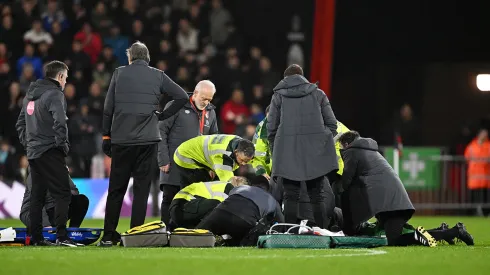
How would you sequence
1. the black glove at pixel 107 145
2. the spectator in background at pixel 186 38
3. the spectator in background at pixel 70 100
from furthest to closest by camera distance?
the spectator in background at pixel 186 38, the spectator in background at pixel 70 100, the black glove at pixel 107 145

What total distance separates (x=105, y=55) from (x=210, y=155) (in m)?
9.96

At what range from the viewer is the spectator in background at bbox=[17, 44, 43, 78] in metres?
20.3

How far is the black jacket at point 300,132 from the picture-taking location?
36.8 feet

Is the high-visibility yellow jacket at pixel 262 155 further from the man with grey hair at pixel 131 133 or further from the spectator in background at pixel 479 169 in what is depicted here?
the spectator in background at pixel 479 169

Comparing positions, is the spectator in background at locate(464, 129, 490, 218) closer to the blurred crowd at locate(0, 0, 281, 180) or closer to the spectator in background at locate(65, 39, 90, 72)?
the blurred crowd at locate(0, 0, 281, 180)

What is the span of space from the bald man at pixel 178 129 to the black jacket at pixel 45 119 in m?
1.69

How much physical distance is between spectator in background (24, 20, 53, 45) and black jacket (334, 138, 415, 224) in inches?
422

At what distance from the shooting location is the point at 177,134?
12578 mm

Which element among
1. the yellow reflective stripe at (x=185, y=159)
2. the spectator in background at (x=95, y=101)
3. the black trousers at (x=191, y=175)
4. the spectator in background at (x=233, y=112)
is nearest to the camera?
the yellow reflective stripe at (x=185, y=159)

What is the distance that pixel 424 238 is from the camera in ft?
36.1

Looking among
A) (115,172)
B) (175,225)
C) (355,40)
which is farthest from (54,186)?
(355,40)

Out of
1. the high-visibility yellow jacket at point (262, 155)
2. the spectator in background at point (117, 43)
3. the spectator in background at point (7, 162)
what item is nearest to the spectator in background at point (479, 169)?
the spectator in background at point (117, 43)

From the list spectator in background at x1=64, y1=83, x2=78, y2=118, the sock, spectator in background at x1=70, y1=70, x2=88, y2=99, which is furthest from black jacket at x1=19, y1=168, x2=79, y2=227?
spectator in background at x1=70, y1=70, x2=88, y2=99

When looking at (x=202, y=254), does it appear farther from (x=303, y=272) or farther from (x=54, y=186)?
(x=54, y=186)
